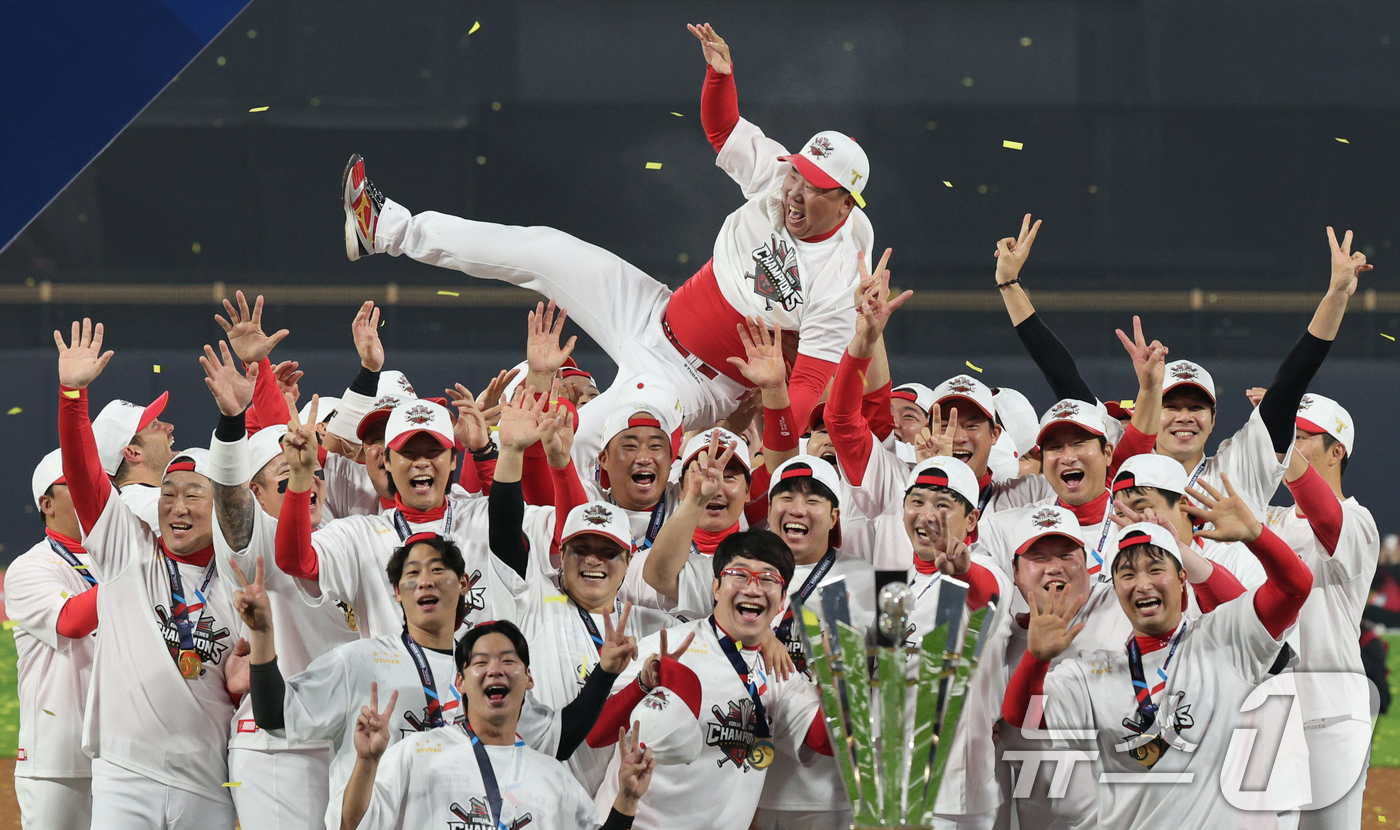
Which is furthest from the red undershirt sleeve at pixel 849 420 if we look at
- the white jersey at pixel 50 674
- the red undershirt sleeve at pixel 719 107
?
the white jersey at pixel 50 674

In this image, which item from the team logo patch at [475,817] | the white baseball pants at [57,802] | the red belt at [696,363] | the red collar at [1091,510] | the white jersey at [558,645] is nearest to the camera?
the team logo patch at [475,817]

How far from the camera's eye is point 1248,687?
3.81 m

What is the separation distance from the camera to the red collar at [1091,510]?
445 centimetres

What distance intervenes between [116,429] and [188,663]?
2.93 ft

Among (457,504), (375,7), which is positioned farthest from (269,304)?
(457,504)

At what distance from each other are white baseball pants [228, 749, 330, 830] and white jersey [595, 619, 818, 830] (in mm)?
856

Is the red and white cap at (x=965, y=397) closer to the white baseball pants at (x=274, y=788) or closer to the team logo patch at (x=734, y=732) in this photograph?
the team logo patch at (x=734, y=732)

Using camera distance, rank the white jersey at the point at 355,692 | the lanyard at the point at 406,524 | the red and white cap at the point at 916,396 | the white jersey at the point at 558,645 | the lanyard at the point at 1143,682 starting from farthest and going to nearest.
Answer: the red and white cap at the point at 916,396, the lanyard at the point at 406,524, the white jersey at the point at 558,645, the lanyard at the point at 1143,682, the white jersey at the point at 355,692

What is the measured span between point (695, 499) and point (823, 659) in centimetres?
146

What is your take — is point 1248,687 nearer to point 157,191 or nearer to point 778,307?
point 778,307

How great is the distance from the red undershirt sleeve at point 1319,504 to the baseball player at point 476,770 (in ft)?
6.76

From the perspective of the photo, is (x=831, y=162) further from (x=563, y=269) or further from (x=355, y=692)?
(x=355, y=692)

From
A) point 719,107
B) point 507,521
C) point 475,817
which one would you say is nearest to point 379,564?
point 507,521

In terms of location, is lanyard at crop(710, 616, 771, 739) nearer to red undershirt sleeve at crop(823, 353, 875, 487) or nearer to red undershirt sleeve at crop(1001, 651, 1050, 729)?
red undershirt sleeve at crop(1001, 651, 1050, 729)
